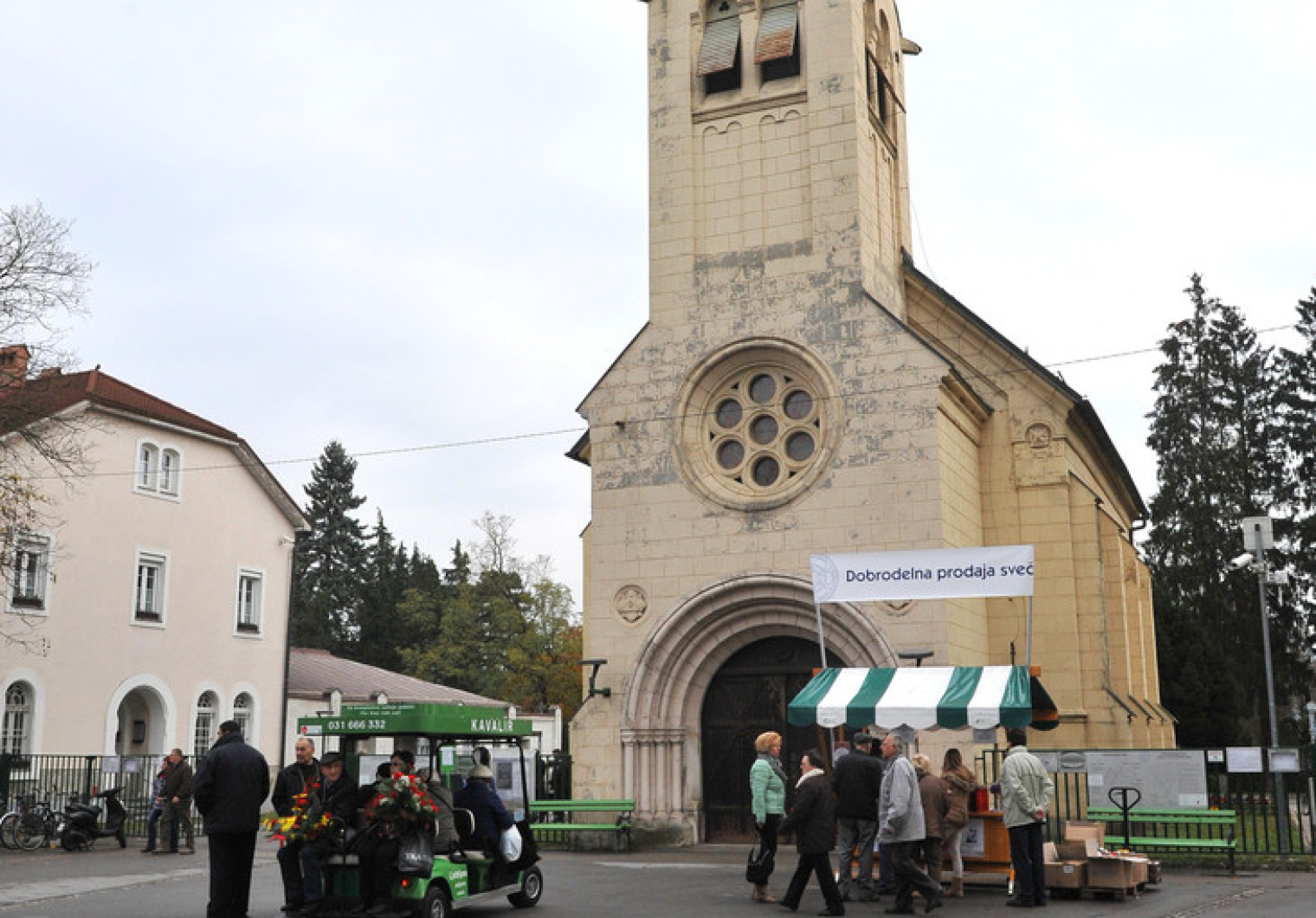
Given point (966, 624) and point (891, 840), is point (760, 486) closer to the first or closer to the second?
point (966, 624)

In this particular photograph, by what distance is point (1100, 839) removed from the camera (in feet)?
47.9

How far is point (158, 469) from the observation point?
A: 33188 millimetres

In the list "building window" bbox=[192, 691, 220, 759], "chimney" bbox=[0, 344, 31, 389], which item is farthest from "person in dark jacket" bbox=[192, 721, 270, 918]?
"building window" bbox=[192, 691, 220, 759]

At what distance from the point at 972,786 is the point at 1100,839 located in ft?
4.88

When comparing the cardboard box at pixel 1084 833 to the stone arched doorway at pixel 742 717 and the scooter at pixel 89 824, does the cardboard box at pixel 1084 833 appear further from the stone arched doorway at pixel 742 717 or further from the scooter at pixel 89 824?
the scooter at pixel 89 824

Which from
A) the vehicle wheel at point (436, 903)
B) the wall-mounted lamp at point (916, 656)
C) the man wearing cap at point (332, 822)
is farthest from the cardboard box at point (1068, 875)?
the man wearing cap at point (332, 822)

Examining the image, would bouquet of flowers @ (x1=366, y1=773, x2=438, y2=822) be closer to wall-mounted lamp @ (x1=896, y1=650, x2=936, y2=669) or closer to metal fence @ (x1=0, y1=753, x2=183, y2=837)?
wall-mounted lamp @ (x1=896, y1=650, x2=936, y2=669)

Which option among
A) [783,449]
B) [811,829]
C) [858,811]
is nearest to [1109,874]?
[858,811]

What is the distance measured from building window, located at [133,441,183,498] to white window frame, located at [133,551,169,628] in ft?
5.36

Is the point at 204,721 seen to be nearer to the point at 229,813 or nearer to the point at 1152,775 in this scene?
the point at 229,813

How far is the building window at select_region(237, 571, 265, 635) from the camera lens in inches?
1394

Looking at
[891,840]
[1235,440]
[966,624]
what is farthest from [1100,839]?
[1235,440]

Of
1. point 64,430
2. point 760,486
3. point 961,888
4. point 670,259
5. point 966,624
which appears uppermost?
point 670,259

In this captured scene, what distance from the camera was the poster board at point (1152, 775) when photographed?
17.8 m
